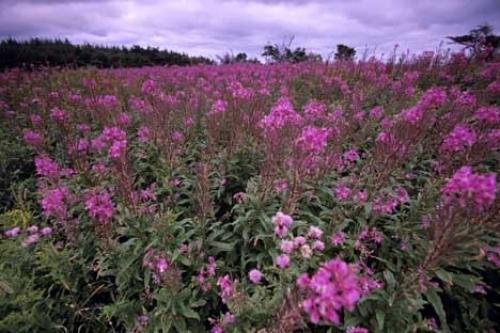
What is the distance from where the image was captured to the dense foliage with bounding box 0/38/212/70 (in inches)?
602

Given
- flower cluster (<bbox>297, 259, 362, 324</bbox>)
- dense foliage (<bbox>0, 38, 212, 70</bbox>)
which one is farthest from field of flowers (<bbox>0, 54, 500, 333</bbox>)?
dense foliage (<bbox>0, 38, 212, 70</bbox>)

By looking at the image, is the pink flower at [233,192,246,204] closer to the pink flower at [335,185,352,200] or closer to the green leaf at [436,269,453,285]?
the pink flower at [335,185,352,200]

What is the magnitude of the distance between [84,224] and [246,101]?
2.23 metres

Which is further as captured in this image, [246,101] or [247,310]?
[246,101]

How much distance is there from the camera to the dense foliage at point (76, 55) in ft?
50.2

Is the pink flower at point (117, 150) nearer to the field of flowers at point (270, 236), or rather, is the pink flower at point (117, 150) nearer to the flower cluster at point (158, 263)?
the field of flowers at point (270, 236)

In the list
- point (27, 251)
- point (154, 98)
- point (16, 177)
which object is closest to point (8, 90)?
point (16, 177)

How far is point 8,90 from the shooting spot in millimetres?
7430

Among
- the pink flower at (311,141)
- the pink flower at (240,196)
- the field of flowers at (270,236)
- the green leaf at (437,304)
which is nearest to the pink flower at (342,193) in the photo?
the field of flowers at (270,236)

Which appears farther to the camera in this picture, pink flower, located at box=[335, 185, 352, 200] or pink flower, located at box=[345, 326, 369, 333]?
pink flower, located at box=[335, 185, 352, 200]

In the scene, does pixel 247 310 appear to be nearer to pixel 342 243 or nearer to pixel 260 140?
pixel 342 243

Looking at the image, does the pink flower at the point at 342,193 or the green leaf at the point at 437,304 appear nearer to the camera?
the green leaf at the point at 437,304

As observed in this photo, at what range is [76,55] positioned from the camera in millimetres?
17312

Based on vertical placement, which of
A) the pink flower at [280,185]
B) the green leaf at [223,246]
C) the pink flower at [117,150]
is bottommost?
the green leaf at [223,246]
